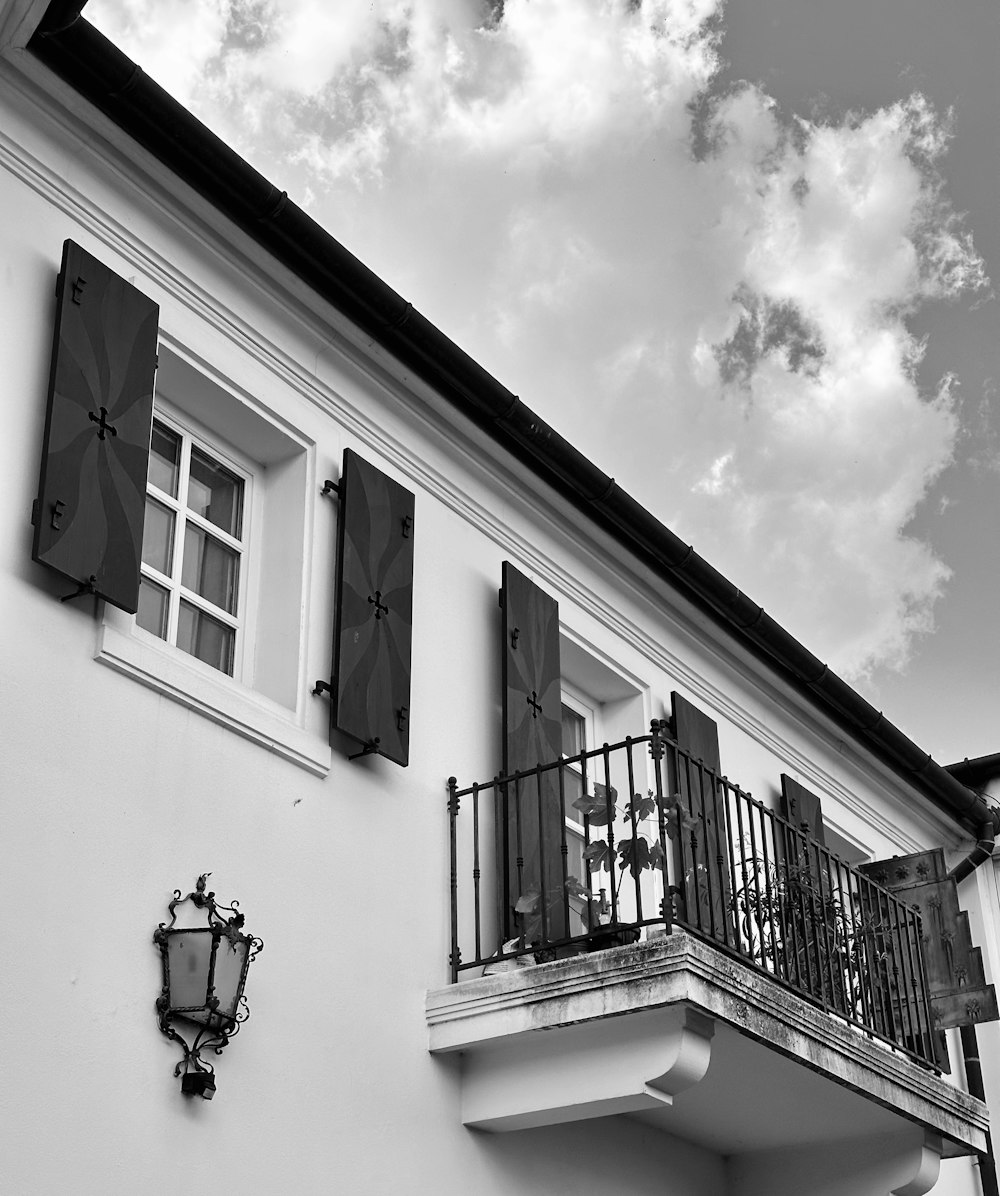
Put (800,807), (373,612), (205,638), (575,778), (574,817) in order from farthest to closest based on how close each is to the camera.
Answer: (800,807) → (575,778) → (574,817) → (373,612) → (205,638)

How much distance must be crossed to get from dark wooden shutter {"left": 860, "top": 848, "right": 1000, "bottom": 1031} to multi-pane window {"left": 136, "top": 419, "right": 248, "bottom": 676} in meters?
5.13

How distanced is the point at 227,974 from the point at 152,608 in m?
1.68

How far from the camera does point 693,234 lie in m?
24.2

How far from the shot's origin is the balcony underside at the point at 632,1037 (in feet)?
22.7

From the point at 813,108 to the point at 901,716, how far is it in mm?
9684

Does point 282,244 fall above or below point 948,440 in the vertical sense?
below

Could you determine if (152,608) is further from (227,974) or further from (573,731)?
(573,731)

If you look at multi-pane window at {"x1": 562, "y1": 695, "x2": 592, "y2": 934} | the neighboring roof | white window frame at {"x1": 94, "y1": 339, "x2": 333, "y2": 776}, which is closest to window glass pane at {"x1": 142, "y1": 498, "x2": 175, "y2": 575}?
white window frame at {"x1": 94, "y1": 339, "x2": 333, "y2": 776}

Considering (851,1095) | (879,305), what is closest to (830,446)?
(879,305)

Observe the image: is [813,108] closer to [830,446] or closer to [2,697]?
[830,446]

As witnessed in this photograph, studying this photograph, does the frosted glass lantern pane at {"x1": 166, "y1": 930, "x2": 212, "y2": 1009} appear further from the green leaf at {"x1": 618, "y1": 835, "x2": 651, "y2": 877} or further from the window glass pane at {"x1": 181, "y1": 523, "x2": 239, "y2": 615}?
the green leaf at {"x1": 618, "y1": 835, "x2": 651, "y2": 877}

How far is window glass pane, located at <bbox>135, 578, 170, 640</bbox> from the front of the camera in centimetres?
684

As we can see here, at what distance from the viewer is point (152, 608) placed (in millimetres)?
6906

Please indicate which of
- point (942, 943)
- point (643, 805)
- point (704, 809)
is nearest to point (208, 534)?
point (643, 805)
